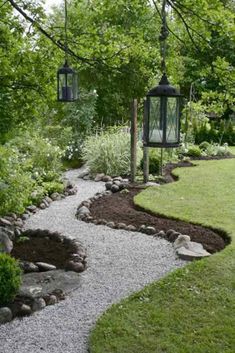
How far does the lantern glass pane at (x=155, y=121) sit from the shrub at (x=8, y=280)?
195cm

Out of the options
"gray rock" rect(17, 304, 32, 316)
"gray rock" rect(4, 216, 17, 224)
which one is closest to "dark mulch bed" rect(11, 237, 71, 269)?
"gray rock" rect(4, 216, 17, 224)

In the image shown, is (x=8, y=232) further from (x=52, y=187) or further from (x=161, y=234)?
(x=52, y=187)

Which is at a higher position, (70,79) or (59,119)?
(70,79)

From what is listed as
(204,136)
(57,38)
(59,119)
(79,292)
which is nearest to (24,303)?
(79,292)

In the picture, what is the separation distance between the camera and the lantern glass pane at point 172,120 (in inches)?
135

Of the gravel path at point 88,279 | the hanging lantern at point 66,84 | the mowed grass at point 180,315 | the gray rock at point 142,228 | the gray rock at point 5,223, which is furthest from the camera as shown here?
the gray rock at point 142,228

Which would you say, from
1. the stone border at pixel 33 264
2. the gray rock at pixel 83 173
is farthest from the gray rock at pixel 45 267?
the gray rock at pixel 83 173

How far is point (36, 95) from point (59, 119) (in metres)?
8.27

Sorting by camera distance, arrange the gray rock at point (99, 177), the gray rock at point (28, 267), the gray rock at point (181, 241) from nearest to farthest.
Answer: the gray rock at point (28, 267)
the gray rock at point (181, 241)
the gray rock at point (99, 177)

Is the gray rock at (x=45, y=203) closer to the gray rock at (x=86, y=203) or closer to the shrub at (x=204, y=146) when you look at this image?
the gray rock at (x=86, y=203)

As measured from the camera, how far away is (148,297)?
4.75 meters

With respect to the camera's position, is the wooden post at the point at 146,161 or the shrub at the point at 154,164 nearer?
the wooden post at the point at 146,161

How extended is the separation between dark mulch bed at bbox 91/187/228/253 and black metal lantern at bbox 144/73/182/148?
9.91 ft

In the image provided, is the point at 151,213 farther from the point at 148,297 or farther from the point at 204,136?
the point at 204,136
